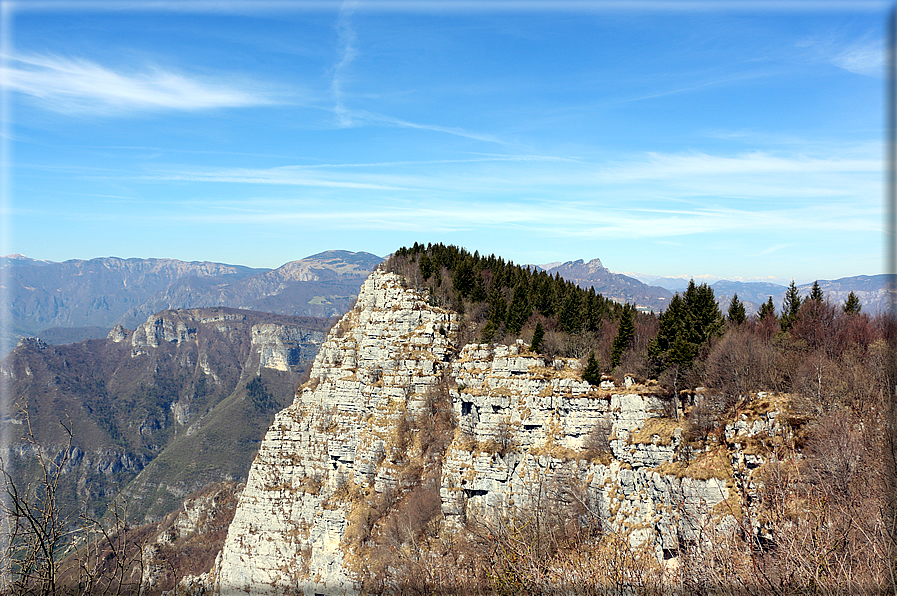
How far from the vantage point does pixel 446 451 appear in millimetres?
61219

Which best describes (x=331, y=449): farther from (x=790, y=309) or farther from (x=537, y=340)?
(x=790, y=309)

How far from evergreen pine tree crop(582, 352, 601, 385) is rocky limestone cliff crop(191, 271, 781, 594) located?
3.15 ft

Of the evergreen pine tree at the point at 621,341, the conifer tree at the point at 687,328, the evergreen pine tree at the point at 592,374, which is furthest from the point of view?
the evergreen pine tree at the point at 621,341

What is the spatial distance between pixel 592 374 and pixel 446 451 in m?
20.2

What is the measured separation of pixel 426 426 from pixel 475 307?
19117mm

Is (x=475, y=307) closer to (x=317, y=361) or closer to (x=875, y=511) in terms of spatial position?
(x=317, y=361)

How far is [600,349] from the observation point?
201 ft

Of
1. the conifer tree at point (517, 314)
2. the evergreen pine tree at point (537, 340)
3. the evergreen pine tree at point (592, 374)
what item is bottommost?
the evergreen pine tree at point (592, 374)

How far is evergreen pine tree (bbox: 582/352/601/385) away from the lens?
5325 cm

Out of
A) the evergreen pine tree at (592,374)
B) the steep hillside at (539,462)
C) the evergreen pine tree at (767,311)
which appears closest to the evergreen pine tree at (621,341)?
the evergreen pine tree at (592,374)

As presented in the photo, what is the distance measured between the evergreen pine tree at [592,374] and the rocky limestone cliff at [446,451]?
3.15 feet

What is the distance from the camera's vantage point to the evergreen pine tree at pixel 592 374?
53.2m

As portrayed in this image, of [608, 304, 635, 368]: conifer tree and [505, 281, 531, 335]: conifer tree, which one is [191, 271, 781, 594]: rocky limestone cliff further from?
[505, 281, 531, 335]: conifer tree

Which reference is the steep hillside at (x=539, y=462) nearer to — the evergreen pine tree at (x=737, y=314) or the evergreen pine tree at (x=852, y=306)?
the evergreen pine tree at (x=852, y=306)
